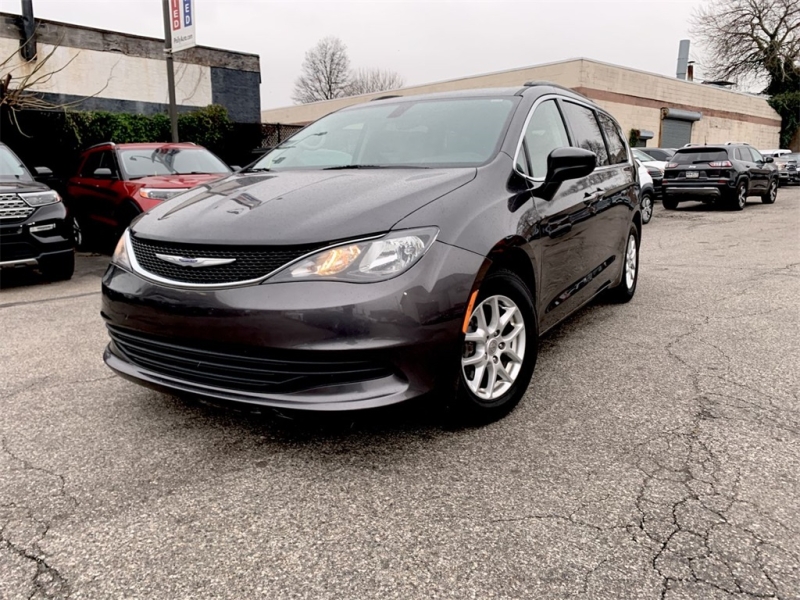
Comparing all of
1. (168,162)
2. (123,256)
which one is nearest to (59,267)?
(168,162)

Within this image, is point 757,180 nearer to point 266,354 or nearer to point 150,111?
point 150,111

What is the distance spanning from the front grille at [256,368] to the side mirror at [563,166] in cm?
156

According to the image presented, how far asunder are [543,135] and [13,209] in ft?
18.1

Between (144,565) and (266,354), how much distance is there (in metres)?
0.84

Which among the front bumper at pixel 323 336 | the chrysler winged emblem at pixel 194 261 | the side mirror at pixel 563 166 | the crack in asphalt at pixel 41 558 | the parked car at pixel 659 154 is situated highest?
the side mirror at pixel 563 166

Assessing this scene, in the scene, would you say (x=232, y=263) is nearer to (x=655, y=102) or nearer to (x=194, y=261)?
(x=194, y=261)

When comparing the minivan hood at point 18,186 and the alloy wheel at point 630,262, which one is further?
the minivan hood at point 18,186

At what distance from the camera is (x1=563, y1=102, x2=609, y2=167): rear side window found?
14.1ft

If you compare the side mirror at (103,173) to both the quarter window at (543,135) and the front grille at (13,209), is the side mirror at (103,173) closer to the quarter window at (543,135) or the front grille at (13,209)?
the front grille at (13,209)

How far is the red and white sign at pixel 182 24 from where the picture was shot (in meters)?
10.7

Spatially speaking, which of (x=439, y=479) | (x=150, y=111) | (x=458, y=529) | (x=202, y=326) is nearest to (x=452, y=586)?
(x=458, y=529)

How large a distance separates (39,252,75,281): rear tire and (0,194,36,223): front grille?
520 mm

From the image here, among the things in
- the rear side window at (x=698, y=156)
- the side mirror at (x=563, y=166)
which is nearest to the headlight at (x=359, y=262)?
the side mirror at (x=563, y=166)

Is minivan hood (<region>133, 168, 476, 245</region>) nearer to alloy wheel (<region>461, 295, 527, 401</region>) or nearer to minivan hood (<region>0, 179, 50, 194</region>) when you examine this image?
alloy wheel (<region>461, 295, 527, 401</region>)
